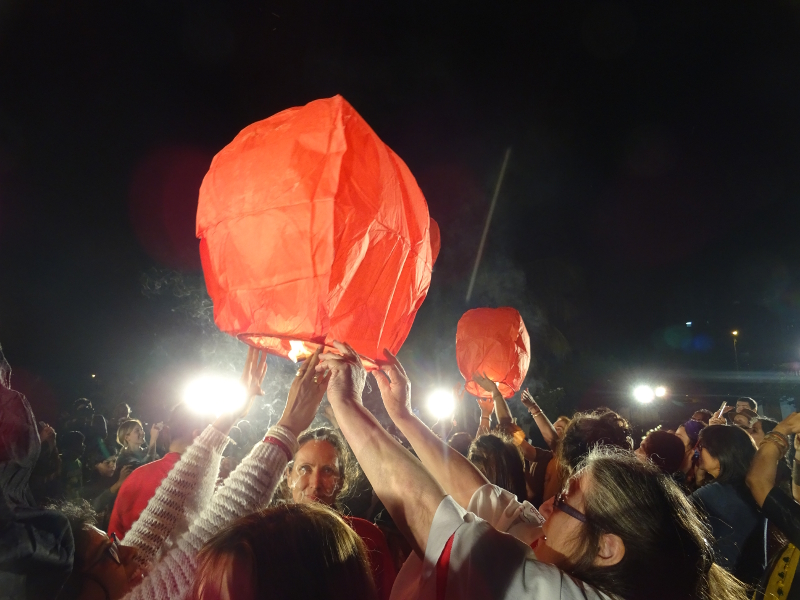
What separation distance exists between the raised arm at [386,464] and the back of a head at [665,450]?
118 inches

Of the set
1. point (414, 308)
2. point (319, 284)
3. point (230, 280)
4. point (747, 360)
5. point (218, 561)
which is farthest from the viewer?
point (747, 360)

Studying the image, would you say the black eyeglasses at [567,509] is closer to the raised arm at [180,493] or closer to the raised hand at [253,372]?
the raised arm at [180,493]

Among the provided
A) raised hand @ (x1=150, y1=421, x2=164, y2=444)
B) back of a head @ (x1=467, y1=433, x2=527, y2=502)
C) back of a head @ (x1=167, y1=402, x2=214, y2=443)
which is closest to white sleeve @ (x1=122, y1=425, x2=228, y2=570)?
back of a head @ (x1=467, y1=433, x2=527, y2=502)

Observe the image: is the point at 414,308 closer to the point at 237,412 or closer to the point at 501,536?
the point at 237,412

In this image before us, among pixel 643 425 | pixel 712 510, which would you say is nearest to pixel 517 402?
pixel 643 425

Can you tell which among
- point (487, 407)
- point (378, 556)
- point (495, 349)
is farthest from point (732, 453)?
point (487, 407)

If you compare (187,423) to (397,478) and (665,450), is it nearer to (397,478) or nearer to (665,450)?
(397,478)

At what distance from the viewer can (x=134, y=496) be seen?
272 centimetres

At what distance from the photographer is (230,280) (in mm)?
2023

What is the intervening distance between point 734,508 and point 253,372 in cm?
337

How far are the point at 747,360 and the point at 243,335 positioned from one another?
31.0 meters

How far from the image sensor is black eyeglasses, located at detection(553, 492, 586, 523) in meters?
1.47

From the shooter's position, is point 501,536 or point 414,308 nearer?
point 501,536

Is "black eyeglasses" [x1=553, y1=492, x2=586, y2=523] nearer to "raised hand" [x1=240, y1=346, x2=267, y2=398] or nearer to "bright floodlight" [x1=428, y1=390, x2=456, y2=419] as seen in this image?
"raised hand" [x1=240, y1=346, x2=267, y2=398]
